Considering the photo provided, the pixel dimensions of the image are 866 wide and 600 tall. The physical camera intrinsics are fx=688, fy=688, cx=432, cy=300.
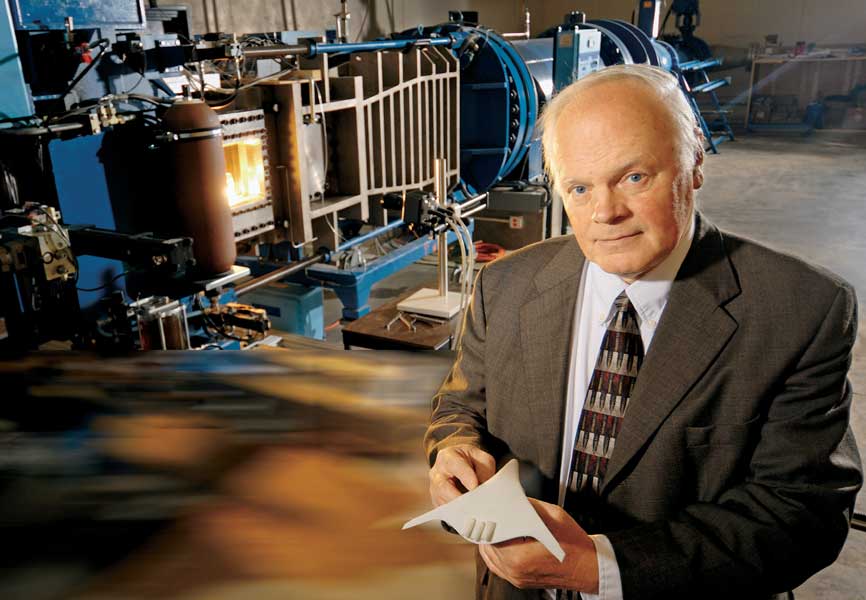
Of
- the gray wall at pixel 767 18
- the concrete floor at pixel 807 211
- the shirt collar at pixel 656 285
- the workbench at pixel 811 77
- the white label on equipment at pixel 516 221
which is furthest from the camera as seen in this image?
the gray wall at pixel 767 18

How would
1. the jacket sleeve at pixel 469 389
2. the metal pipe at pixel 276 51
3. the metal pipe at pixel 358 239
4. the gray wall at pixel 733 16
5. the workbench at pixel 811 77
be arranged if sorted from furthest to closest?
1. the workbench at pixel 811 77
2. the gray wall at pixel 733 16
3. the metal pipe at pixel 358 239
4. the metal pipe at pixel 276 51
5. the jacket sleeve at pixel 469 389

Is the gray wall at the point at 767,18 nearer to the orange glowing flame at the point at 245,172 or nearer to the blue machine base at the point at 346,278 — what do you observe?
the blue machine base at the point at 346,278

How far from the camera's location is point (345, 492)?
104cm

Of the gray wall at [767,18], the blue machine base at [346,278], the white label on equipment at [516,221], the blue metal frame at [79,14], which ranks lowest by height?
the white label on equipment at [516,221]

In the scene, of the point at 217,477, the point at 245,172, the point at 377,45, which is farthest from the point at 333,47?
the point at 217,477

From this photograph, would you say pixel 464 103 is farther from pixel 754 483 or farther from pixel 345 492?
pixel 754 483

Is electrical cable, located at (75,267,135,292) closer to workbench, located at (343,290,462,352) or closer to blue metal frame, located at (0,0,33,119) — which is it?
blue metal frame, located at (0,0,33,119)

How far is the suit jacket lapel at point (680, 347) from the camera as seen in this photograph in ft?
2.32

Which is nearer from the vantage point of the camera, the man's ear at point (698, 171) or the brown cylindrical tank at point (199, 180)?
the man's ear at point (698, 171)

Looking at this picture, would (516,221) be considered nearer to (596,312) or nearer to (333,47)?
(333,47)

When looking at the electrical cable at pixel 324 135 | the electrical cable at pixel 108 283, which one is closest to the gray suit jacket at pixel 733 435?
the electrical cable at pixel 108 283

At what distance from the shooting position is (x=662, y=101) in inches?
26.7

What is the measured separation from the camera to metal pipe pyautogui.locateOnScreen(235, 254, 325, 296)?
6.50 ft

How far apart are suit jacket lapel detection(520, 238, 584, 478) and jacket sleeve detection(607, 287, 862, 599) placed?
0.14 meters
